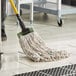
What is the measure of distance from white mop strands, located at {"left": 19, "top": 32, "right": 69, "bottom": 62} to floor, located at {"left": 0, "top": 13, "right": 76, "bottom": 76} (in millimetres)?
44

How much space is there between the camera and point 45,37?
333 cm

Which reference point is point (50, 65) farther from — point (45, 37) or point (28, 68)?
point (45, 37)

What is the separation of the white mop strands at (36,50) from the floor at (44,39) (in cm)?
4

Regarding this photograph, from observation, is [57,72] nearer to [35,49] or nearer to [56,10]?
[35,49]

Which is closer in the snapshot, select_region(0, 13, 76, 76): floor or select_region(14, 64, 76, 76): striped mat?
select_region(14, 64, 76, 76): striped mat

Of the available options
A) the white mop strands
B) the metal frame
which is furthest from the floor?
the metal frame

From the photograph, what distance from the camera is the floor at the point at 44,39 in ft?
7.54

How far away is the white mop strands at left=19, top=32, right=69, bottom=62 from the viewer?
2.41m

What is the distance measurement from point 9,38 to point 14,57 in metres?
0.71

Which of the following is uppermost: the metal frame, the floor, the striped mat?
the metal frame

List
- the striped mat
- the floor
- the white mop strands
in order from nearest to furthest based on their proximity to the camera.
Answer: the striped mat, the floor, the white mop strands

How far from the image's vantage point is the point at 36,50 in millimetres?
2467

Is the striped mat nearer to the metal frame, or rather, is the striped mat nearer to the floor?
the floor

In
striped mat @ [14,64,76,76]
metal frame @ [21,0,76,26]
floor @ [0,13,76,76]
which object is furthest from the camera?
metal frame @ [21,0,76,26]
